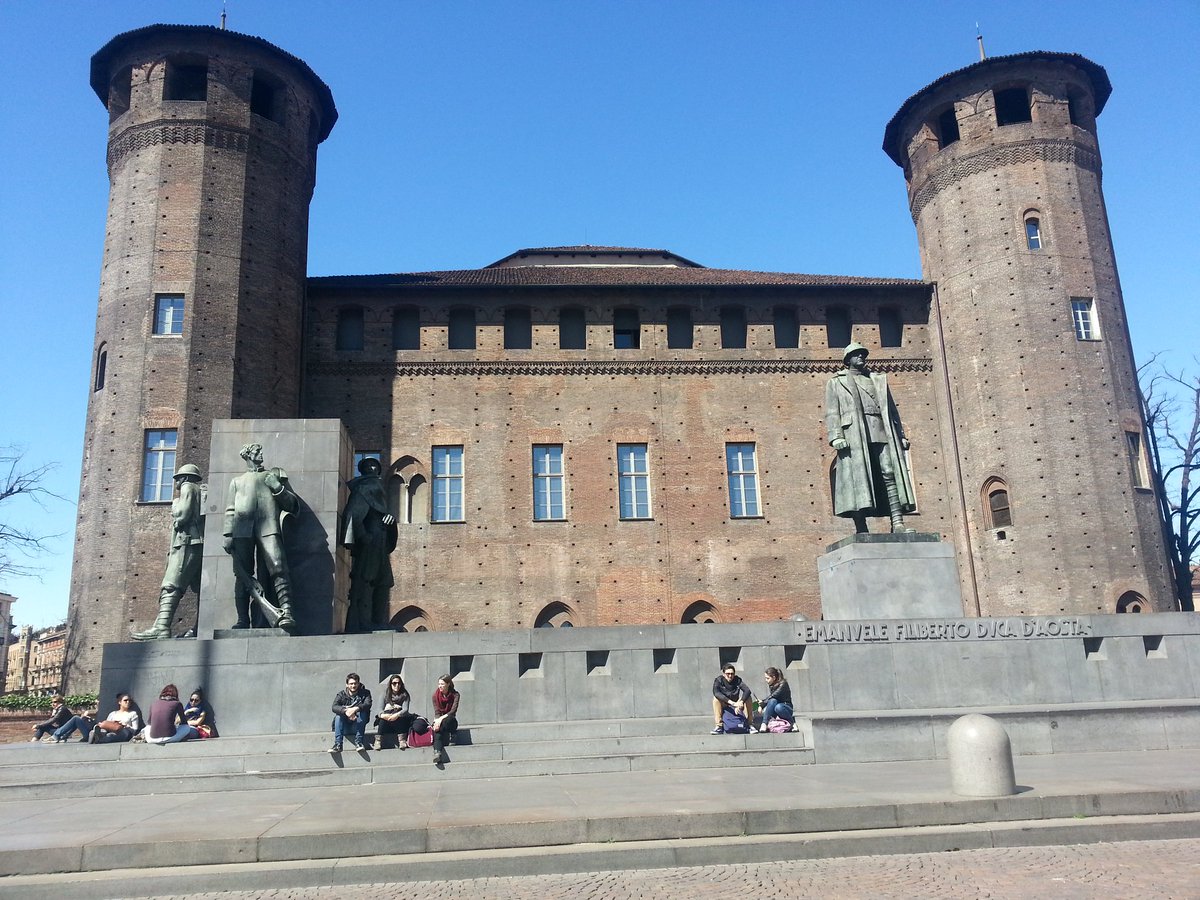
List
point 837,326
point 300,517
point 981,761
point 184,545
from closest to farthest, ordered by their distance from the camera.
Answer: point 981,761 → point 184,545 → point 300,517 → point 837,326

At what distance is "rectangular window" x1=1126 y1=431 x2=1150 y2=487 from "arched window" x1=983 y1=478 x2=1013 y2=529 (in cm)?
356

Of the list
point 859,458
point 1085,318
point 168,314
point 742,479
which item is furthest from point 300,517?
point 1085,318

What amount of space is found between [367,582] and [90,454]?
50.1ft

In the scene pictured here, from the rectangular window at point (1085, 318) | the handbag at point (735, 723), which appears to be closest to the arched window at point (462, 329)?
the rectangular window at point (1085, 318)

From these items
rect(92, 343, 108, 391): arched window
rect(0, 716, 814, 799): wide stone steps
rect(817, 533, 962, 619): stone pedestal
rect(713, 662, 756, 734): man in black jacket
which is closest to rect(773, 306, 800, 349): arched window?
rect(817, 533, 962, 619): stone pedestal

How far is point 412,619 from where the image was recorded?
93.9 feet

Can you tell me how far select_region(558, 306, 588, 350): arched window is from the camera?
31875 mm

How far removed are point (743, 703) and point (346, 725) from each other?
192 inches

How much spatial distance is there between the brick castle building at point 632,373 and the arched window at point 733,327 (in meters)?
0.11

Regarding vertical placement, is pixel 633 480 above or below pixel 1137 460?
above

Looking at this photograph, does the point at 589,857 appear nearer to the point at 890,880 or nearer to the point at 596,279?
the point at 890,880

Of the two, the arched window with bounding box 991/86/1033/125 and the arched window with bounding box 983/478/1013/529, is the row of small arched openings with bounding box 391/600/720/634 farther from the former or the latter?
the arched window with bounding box 991/86/1033/125

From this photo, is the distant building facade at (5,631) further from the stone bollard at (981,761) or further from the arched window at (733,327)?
the stone bollard at (981,761)

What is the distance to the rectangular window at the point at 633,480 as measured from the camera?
1188 inches
